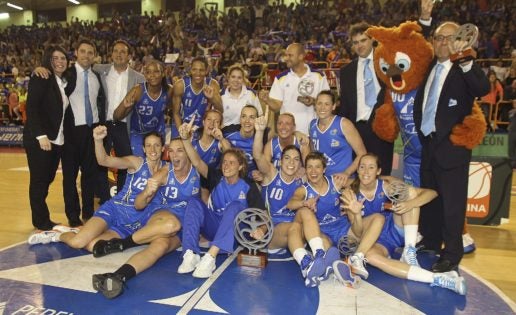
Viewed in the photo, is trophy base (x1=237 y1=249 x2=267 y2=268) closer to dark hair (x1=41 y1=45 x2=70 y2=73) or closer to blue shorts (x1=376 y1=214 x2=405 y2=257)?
blue shorts (x1=376 y1=214 x2=405 y2=257)

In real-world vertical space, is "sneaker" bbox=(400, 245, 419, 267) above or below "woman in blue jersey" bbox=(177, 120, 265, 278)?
below

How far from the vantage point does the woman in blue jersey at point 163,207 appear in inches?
140

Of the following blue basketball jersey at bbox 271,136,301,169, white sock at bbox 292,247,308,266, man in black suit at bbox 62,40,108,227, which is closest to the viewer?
white sock at bbox 292,247,308,266

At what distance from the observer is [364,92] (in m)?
4.06

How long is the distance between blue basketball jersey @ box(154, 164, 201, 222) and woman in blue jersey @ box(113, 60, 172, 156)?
1138mm

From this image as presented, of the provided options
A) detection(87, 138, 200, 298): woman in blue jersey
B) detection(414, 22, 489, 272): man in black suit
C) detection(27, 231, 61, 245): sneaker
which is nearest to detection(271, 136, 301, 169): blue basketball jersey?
detection(87, 138, 200, 298): woman in blue jersey

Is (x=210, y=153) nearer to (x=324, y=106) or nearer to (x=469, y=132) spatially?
(x=324, y=106)

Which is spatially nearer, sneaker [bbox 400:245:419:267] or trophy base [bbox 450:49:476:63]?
trophy base [bbox 450:49:476:63]

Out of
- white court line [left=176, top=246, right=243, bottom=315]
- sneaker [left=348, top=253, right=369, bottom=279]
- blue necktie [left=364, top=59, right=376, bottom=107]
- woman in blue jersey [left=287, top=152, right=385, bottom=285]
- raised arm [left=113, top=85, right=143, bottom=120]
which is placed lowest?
white court line [left=176, top=246, right=243, bottom=315]

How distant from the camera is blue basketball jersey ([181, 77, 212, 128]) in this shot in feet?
15.7

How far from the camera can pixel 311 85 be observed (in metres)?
4.54

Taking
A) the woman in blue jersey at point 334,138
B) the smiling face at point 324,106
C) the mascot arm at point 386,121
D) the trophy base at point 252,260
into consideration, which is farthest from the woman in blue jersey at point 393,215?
the trophy base at point 252,260

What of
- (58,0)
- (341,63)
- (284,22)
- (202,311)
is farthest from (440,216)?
(58,0)

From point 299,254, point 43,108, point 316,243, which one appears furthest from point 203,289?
point 43,108
